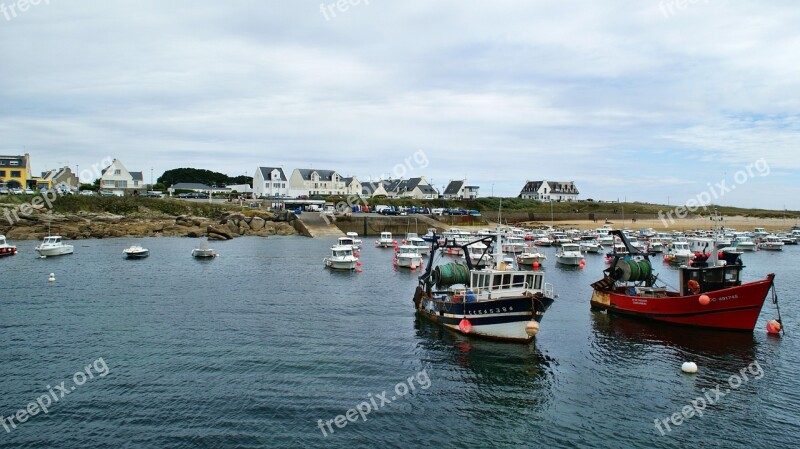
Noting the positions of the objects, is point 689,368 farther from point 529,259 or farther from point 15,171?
point 15,171

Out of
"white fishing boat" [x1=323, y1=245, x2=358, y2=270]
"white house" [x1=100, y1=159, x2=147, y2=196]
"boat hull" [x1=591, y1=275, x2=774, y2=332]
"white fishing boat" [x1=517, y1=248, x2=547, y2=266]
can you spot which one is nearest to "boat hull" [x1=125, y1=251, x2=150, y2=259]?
"white fishing boat" [x1=323, y1=245, x2=358, y2=270]

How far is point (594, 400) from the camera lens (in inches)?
1058

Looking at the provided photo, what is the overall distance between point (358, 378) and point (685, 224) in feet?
516

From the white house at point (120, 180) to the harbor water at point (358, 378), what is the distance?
117871mm

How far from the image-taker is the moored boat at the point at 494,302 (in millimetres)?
34219

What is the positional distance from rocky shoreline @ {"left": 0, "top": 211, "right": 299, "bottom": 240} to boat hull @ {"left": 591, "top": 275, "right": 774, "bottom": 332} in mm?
87804

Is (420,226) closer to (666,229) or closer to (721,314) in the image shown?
(666,229)

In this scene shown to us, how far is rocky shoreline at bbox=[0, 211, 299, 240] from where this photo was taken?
10662cm

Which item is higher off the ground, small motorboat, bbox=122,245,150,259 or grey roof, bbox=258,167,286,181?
grey roof, bbox=258,167,286,181

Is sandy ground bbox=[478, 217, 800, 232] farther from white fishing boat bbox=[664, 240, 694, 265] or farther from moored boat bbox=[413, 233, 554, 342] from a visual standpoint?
moored boat bbox=[413, 233, 554, 342]

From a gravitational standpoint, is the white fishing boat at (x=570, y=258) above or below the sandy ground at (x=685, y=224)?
below

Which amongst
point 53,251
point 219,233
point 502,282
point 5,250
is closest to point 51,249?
point 53,251

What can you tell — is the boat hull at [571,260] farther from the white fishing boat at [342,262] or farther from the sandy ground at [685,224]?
the sandy ground at [685,224]

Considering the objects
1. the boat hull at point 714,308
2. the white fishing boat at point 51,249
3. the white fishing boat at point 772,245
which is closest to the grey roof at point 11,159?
the white fishing boat at point 51,249
